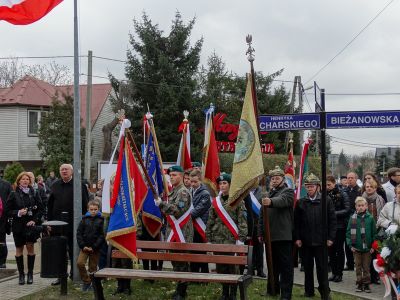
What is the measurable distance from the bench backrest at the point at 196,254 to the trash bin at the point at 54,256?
2.92ft

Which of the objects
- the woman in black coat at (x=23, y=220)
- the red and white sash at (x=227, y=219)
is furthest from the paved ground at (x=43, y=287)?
the red and white sash at (x=227, y=219)

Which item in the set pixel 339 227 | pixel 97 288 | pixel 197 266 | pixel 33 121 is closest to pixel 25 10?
pixel 97 288

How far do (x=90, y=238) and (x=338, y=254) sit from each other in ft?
15.0

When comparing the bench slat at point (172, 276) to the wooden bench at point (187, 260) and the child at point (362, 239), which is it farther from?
the child at point (362, 239)

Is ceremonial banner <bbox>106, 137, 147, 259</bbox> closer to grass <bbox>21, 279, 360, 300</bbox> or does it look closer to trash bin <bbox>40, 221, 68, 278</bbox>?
grass <bbox>21, 279, 360, 300</bbox>

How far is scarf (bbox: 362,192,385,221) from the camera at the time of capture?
1062cm

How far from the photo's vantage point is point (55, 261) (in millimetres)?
9039

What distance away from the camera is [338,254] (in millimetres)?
10695

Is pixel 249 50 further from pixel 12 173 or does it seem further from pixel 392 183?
pixel 12 173

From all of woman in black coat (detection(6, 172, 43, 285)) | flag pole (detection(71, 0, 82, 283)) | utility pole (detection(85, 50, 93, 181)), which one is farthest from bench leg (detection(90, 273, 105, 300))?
utility pole (detection(85, 50, 93, 181))

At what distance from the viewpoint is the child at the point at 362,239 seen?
9.73 m

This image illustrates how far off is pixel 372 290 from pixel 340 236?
144 centimetres

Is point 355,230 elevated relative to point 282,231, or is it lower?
lower

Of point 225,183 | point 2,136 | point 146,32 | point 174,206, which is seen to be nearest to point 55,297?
point 174,206
